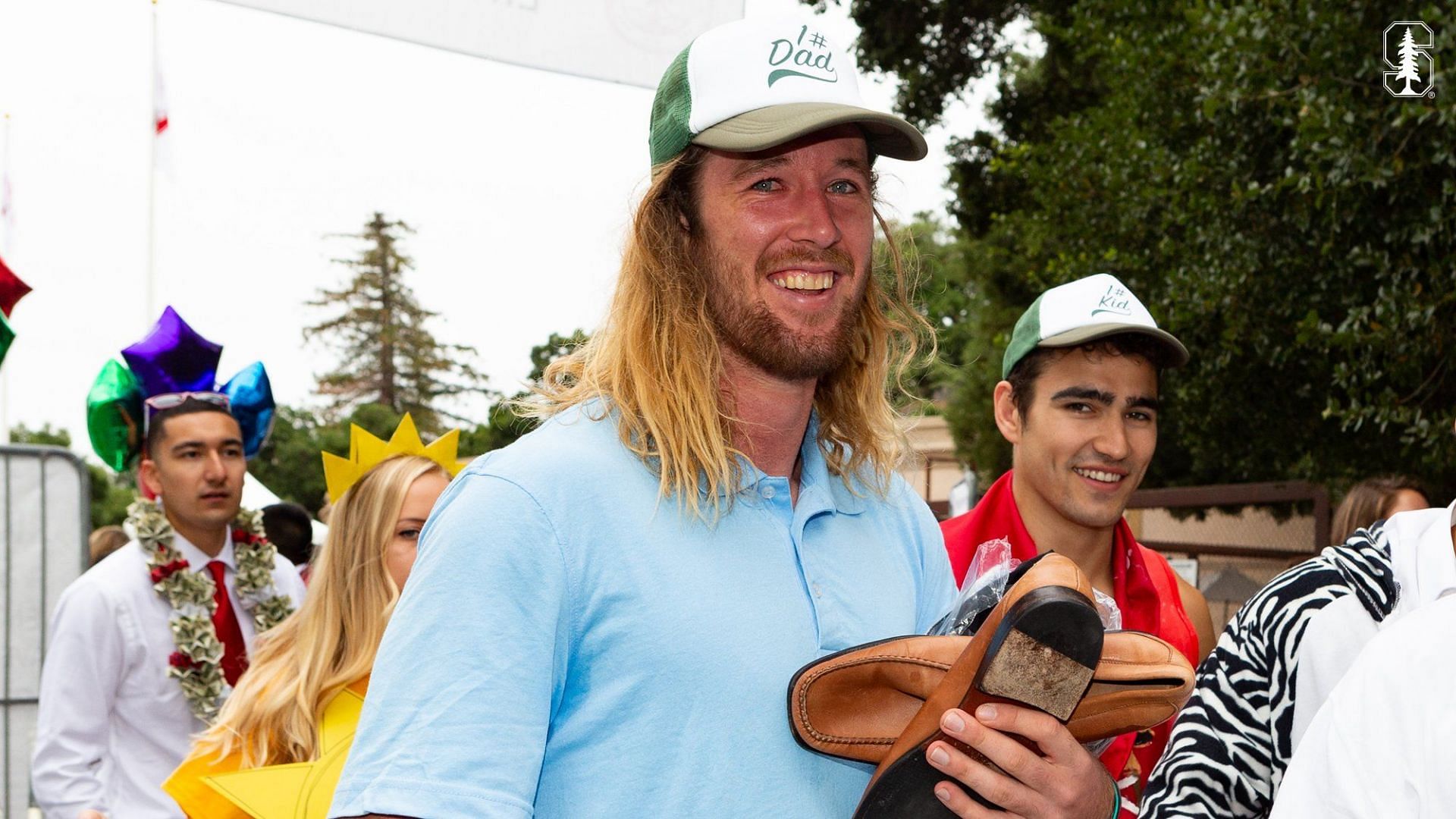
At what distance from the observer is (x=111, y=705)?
473cm

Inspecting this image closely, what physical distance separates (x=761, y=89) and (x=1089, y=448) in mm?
2095

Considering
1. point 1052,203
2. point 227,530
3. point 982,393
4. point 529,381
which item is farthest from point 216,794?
point 982,393

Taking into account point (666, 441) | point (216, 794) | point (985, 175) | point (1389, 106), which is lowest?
point (216, 794)

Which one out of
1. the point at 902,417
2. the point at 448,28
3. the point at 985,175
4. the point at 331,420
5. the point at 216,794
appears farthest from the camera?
the point at 331,420

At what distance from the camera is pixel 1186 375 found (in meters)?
12.0

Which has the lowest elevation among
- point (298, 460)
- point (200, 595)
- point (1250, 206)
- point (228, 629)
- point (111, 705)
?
point (298, 460)

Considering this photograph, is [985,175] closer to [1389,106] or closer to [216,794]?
[1389,106]

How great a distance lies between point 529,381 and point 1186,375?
10.8 metres

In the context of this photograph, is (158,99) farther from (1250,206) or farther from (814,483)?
(814,483)

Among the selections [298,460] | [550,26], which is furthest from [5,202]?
[298,460]

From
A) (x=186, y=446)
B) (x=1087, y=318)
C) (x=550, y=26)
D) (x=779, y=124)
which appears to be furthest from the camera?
(x=186, y=446)

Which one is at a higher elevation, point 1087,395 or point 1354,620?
point 1087,395

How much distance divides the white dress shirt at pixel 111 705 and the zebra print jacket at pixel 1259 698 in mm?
3565

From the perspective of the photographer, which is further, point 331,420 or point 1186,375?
point 331,420
